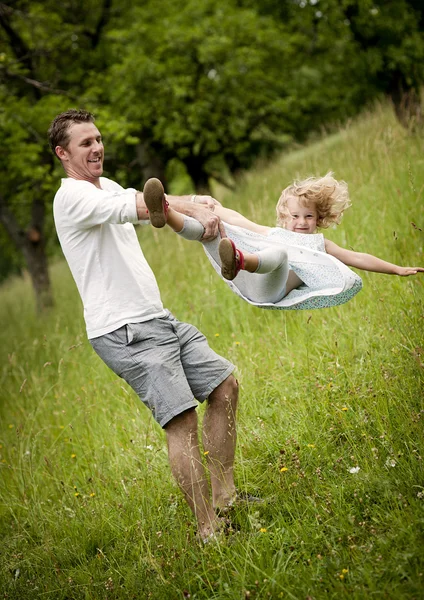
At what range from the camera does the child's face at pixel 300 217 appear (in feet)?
12.2

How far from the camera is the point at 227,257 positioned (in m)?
3.00

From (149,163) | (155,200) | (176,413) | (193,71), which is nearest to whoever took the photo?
(155,200)

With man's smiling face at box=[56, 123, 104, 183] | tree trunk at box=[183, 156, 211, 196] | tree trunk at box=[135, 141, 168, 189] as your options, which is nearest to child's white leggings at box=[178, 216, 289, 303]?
man's smiling face at box=[56, 123, 104, 183]

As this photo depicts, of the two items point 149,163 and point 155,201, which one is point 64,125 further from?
point 149,163

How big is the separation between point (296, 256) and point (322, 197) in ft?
1.40

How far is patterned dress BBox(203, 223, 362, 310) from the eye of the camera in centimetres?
338

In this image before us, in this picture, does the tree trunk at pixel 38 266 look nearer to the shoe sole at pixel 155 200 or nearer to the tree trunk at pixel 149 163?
the tree trunk at pixel 149 163

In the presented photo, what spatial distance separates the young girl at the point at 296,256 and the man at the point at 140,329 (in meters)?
0.32

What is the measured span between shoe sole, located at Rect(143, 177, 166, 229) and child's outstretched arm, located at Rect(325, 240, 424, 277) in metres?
1.15

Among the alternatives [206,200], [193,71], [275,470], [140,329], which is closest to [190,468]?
[275,470]

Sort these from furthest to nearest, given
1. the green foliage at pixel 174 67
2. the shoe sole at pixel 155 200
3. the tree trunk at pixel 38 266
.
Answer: the tree trunk at pixel 38 266 → the green foliage at pixel 174 67 → the shoe sole at pixel 155 200

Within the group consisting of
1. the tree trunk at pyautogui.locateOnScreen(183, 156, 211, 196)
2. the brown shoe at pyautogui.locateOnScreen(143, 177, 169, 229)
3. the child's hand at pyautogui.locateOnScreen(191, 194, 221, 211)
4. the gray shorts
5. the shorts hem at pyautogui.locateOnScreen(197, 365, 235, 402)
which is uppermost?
the brown shoe at pyautogui.locateOnScreen(143, 177, 169, 229)

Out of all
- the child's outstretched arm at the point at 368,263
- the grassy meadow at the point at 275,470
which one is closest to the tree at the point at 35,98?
the grassy meadow at the point at 275,470

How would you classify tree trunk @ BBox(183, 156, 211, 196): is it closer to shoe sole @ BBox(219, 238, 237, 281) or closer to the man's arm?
the man's arm
